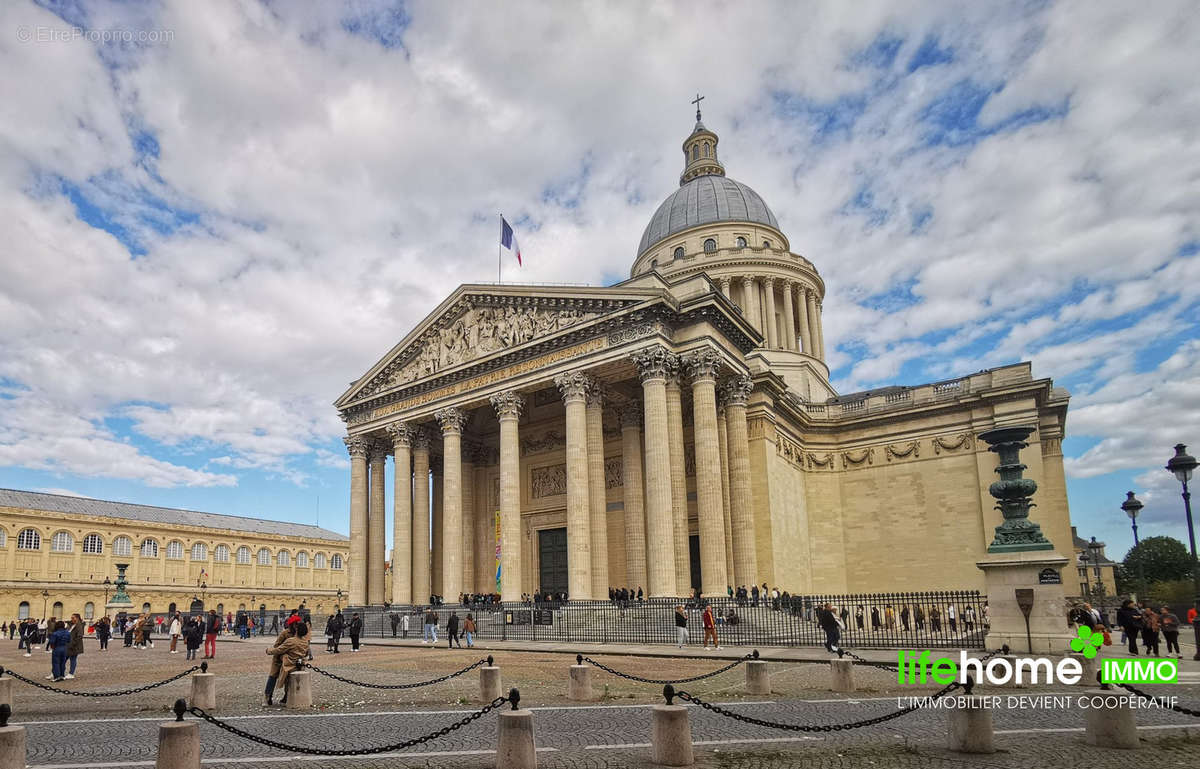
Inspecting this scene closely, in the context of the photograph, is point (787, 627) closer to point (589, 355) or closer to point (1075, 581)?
point (589, 355)

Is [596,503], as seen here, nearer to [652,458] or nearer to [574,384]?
[652,458]

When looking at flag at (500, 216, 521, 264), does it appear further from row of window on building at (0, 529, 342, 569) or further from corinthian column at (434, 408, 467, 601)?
row of window on building at (0, 529, 342, 569)

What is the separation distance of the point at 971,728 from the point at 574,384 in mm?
26918

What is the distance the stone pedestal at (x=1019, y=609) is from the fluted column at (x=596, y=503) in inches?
722

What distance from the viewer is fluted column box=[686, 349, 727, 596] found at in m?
31.2

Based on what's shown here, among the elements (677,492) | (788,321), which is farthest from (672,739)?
(788,321)

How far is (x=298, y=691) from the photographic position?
43.4 feet

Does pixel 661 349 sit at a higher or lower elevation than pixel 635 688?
higher

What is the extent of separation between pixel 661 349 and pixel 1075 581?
30.7 metres

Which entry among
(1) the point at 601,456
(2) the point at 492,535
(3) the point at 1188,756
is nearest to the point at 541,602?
(1) the point at 601,456

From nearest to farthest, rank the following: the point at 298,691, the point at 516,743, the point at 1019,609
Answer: the point at 516,743 → the point at 298,691 → the point at 1019,609

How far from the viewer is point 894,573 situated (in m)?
43.7

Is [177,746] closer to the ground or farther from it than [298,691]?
farther from it

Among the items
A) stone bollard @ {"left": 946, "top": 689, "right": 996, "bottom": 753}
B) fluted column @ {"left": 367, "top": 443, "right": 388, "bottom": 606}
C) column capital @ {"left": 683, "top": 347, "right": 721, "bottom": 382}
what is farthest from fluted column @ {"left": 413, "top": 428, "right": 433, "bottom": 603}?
stone bollard @ {"left": 946, "top": 689, "right": 996, "bottom": 753}
